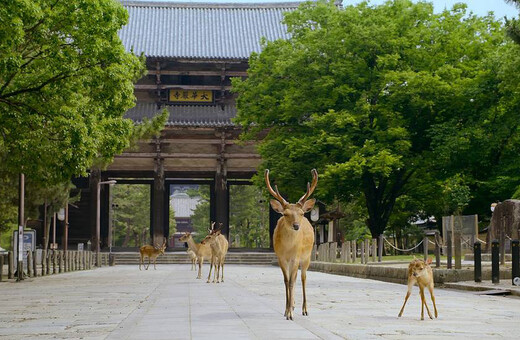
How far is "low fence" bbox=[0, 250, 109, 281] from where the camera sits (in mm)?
24103

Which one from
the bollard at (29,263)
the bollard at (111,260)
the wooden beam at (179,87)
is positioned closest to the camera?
the bollard at (29,263)

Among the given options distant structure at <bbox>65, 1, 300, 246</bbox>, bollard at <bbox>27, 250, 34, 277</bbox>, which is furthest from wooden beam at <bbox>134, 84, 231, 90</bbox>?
bollard at <bbox>27, 250, 34, 277</bbox>

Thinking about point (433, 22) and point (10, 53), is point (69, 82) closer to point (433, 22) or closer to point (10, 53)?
point (10, 53)

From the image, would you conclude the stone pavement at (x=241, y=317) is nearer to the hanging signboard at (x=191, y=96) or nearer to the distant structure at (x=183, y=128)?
the distant structure at (x=183, y=128)

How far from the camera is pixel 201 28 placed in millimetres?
51344

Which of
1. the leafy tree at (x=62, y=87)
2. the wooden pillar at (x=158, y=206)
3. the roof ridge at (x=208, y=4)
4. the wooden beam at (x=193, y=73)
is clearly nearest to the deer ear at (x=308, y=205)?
the leafy tree at (x=62, y=87)

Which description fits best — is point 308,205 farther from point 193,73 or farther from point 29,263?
point 193,73

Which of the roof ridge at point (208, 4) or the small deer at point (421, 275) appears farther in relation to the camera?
the roof ridge at point (208, 4)

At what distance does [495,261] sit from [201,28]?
36.5 metres

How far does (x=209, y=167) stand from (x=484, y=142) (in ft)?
65.7

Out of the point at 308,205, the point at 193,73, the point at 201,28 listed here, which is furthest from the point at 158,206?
the point at 308,205

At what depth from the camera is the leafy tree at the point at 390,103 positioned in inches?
1192

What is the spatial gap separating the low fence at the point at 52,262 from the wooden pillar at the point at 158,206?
3024 mm

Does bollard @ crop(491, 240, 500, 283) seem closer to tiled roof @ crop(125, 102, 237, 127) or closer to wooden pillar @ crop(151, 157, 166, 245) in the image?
tiled roof @ crop(125, 102, 237, 127)
